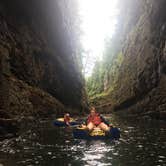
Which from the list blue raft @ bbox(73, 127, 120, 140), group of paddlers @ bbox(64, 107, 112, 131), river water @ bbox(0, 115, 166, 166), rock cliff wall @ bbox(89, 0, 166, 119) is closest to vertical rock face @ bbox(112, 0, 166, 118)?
rock cliff wall @ bbox(89, 0, 166, 119)

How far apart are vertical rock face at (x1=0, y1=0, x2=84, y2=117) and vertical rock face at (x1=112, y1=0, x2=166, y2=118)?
24.2ft

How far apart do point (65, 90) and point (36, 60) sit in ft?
22.1

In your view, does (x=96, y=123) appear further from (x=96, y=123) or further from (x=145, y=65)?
(x=145, y=65)

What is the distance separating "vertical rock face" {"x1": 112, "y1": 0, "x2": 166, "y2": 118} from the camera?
36.7m

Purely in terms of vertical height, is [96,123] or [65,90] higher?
[65,90]

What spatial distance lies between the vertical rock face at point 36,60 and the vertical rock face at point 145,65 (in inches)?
291

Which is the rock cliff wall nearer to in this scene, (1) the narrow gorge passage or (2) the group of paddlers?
(1) the narrow gorge passage

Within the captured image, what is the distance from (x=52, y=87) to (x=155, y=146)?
23373 millimetres

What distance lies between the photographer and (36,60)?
35.1 meters

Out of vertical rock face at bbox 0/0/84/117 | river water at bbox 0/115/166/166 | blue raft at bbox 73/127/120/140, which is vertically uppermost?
vertical rock face at bbox 0/0/84/117

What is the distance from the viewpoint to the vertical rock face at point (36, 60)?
2788cm

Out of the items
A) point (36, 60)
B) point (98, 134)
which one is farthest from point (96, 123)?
point (36, 60)

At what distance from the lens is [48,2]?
39.2 m

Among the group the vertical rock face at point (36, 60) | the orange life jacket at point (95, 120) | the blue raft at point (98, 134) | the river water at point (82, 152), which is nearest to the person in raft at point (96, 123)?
the orange life jacket at point (95, 120)
